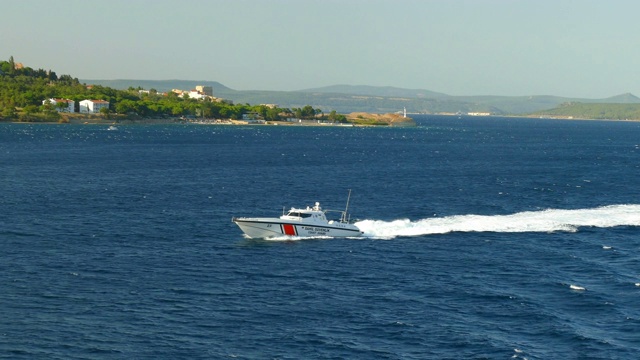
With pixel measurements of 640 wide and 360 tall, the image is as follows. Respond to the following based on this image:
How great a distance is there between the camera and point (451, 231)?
9156 cm

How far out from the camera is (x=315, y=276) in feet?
227

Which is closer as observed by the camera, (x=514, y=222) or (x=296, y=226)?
(x=296, y=226)

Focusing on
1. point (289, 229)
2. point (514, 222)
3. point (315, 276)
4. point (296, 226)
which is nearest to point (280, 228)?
point (289, 229)

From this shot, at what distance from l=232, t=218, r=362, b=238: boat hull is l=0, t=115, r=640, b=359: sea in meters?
1.21

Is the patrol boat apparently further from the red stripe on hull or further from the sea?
the sea

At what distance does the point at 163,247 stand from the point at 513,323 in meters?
38.1

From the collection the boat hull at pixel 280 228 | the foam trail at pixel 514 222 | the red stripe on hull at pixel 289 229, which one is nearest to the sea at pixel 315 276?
the foam trail at pixel 514 222

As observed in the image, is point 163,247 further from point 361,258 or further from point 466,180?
point 466,180

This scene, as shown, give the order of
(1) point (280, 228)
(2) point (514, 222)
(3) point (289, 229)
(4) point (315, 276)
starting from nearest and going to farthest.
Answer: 1. (4) point (315, 276)
2. (1) point (280, 228)
3. (3) point (289, 229)
4. (2) point (514, 222)

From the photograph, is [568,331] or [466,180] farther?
[466,180]

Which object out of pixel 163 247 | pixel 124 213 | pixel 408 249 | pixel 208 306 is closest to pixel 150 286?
pixel 208 306

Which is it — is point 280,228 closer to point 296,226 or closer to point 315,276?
point 296,226

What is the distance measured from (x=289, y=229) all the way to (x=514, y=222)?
101ft

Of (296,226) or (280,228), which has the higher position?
(296,226)
